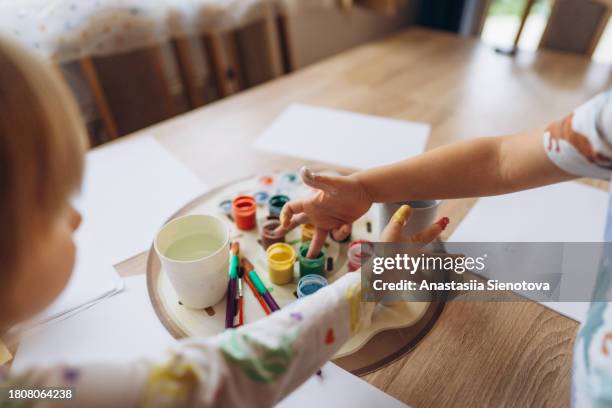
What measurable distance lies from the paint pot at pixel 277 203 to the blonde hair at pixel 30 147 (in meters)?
0.37

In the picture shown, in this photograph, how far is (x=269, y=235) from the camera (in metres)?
0.64

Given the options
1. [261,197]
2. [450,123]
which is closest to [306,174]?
[261,197]

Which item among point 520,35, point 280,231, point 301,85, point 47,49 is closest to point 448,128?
point 301,85

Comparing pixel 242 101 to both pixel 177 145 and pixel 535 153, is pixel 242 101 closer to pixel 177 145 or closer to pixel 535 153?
pixel 177 145

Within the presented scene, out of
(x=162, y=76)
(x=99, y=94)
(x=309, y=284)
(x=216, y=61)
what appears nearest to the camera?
(x=309, y=284)

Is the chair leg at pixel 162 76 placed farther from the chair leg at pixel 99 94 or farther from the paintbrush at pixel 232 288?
the paintbrush at pixel 232 288

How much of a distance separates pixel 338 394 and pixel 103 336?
0.31 metres

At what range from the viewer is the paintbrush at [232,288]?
531mm

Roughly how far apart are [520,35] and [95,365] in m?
1.71

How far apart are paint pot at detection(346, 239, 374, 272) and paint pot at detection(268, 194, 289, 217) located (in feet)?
0.47

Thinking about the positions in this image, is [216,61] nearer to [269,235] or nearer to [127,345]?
[269,235]

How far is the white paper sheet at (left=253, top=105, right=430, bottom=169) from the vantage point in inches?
34.9

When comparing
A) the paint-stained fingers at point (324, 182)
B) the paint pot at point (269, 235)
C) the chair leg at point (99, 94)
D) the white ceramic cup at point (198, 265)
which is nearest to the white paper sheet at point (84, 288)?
the white ceramic cup at point (198, 265)

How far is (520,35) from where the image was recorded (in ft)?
5.00
